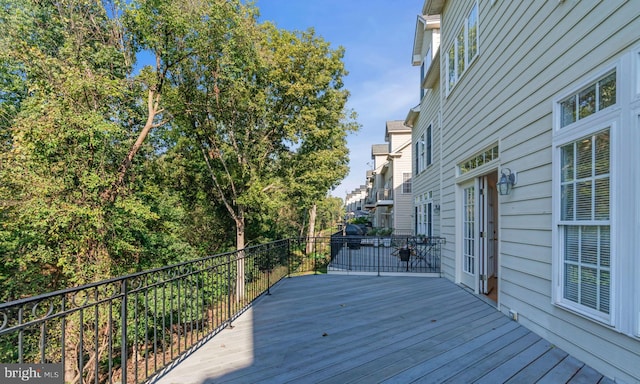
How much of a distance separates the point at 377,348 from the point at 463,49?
5.67 metres

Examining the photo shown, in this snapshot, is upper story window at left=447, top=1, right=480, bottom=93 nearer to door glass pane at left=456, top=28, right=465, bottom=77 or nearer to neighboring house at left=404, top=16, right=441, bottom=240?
door glass pane at left=456, top=28, right=465, bottom=77

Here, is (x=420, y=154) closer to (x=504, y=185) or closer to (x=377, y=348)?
(x=504, y=185)

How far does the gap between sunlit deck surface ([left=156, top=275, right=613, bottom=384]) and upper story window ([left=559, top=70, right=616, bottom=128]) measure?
2209mm

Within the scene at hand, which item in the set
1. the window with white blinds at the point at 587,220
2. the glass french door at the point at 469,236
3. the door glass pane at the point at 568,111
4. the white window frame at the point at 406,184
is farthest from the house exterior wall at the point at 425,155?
the window with white blinds at the point at 587,220

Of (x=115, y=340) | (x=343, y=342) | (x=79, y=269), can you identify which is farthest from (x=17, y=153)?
(x=343, y=342)

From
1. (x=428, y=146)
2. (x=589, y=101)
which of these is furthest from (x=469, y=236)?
Result: (x=428, y=146)

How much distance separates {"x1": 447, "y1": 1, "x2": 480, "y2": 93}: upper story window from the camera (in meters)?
5.47

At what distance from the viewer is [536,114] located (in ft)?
11.7

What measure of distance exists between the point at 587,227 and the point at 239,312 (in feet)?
13.6

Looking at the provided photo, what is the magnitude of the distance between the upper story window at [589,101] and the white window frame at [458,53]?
2.57m

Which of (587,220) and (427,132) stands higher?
(427,132)

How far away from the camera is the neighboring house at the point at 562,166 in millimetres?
2371

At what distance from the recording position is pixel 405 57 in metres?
12.6

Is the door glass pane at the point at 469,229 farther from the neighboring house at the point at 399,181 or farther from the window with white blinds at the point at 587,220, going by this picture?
the neighboring house at the point at 399,181
